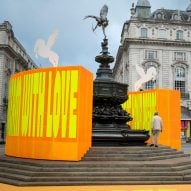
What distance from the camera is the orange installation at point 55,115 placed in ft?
42.6

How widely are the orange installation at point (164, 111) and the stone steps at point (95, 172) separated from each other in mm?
7270

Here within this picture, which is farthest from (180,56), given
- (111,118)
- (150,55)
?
(111,118)

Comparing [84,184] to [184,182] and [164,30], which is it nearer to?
[184,182]

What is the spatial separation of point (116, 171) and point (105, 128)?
4.70m

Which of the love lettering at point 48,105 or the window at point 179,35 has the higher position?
the window at point 179,35

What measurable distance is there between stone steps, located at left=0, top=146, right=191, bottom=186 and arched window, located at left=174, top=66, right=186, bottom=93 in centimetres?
4975

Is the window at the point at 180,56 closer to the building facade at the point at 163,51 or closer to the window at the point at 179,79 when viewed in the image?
the building facade at the point at 163,51

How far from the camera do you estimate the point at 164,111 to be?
A: 2048cm

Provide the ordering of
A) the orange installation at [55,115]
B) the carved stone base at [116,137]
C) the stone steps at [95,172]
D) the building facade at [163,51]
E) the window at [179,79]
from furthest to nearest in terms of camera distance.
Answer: the window at [179,79] → the building facade at [163,51] → the carved stone base at [116,137] → the orange installation at [55,115] → the stone steps at [95,172]

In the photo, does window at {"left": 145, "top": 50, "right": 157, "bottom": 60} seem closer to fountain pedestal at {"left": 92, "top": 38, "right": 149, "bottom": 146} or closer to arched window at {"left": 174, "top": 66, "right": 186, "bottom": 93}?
arched window at {"left": 174, "top": 66, "right": 186, "bottom": 93}

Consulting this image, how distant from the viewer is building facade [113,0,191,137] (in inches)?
2373

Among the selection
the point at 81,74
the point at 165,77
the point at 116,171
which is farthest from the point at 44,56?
the point at 165,77

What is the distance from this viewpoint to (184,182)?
11578 millimetres

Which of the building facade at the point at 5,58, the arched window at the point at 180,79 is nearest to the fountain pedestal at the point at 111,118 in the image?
the arched window at the point at 180,79
